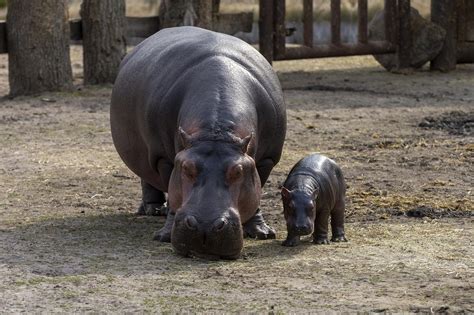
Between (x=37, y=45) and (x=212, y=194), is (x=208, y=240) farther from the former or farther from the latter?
(x=37, y=45)

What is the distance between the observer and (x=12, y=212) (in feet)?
22.5

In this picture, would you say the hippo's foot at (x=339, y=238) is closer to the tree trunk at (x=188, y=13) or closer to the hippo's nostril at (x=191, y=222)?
the hippo's nostril at (x=191, y=222)

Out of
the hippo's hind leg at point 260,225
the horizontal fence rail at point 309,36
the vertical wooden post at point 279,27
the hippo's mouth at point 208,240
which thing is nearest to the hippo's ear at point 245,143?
the hippo's mouth at point 208,240

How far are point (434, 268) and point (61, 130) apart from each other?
5382 millimetres

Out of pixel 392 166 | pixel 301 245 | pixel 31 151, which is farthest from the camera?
pixel 31 151

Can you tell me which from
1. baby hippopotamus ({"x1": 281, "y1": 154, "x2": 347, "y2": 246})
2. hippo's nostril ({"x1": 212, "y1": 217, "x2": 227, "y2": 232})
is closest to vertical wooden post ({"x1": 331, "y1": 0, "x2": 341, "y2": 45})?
baby hippopotamus ({"x1": 281, "y1": 154, "x2": 347, "y2": 246})

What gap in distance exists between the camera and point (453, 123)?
10367 mm

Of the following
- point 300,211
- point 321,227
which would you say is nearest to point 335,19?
point 321,227

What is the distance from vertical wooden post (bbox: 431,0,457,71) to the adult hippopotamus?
26.9 feet

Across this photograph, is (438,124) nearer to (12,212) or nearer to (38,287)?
(12,212)

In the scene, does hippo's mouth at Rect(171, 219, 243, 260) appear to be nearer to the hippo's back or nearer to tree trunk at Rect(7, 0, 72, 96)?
the hippo's back

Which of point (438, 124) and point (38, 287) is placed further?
point (438, 124)

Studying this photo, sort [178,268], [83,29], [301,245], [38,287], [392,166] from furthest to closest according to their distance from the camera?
[83,29], [392,166], [301,245], [178,268], [38,287]

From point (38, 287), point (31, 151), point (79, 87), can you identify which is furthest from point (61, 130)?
point (38, 287)
